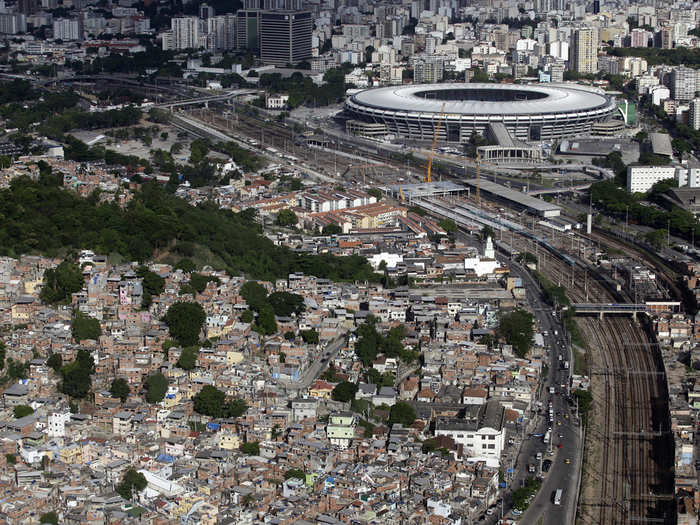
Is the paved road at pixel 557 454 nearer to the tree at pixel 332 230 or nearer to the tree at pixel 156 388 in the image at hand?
the tree at pixel 156 388

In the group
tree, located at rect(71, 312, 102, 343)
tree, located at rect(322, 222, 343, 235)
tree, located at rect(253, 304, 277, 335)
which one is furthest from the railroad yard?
tree, located at rect(71, 312, 102, 343)

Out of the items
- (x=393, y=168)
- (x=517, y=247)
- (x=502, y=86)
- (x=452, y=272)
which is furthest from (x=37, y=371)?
(x=502, y=86)

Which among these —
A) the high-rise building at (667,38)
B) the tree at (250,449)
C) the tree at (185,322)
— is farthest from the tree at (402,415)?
the high-rise building at (667,38)

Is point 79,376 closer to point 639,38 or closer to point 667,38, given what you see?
point 667,38

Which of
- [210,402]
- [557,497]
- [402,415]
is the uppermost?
[210,402]

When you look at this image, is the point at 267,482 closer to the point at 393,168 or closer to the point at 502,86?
the point at 393,168

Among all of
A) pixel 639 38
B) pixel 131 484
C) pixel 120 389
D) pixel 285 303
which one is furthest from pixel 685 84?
pixel 131 484

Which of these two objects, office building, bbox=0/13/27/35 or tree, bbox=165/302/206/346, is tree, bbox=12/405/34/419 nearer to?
tree, bbox=165/302/206/346
